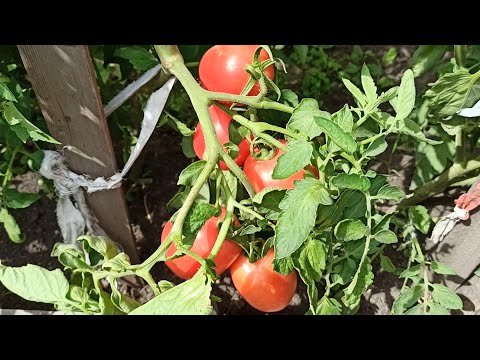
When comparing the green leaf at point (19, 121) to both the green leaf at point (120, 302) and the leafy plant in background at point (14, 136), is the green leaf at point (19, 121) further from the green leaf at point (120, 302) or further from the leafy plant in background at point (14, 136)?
the green leaf at point (120, 302)

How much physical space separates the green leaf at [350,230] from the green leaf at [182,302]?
0.24m

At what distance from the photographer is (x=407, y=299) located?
1.19m

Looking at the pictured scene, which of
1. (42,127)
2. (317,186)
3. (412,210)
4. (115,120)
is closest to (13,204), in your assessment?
(42,127)

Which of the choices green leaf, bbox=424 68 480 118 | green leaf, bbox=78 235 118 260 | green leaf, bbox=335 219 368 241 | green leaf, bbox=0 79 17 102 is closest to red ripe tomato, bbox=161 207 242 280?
green leaf, bbox=78 235 118 260

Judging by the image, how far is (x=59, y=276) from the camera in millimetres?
876

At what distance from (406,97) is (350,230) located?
238mm

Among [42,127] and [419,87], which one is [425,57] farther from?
[42,127]

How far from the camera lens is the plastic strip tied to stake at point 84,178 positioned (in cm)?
119

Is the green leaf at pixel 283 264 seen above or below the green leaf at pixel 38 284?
below

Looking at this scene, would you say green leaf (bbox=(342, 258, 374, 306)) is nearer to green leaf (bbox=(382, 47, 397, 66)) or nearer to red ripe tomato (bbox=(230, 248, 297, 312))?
red ripe tomato (bbox=(230, 248, 297, 312))

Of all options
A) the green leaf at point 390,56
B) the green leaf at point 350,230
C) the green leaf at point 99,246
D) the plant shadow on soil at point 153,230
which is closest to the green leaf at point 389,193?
the green leaf at point 350,230

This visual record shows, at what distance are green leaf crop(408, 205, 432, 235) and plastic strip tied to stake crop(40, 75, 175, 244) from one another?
24.8 inches

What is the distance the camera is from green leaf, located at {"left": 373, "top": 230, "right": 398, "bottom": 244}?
0.94 m

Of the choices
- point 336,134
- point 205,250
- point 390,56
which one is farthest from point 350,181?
point 390,56
